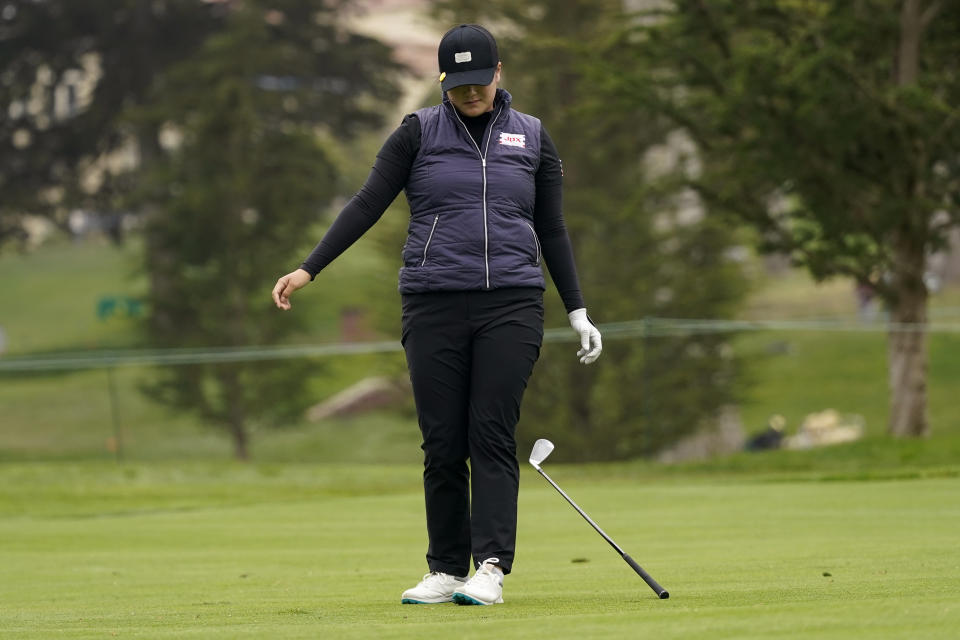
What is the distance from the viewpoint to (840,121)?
53.5 feet

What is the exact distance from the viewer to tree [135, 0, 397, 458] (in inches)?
1129

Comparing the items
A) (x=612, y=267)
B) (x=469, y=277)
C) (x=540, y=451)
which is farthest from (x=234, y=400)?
(x=469, y=277)

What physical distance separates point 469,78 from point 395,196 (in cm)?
47

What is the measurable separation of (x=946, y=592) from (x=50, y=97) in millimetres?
27780

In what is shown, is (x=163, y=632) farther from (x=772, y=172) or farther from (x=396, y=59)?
(x=396, y=59)

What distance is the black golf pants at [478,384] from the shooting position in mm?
5043

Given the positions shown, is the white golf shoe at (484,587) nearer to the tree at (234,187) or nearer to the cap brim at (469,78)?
the cap brim at (469,78)

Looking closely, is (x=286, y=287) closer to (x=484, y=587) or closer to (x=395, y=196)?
(x=395, y=196)

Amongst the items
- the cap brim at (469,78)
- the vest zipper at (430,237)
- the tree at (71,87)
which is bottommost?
the vest zipper at (430,237)

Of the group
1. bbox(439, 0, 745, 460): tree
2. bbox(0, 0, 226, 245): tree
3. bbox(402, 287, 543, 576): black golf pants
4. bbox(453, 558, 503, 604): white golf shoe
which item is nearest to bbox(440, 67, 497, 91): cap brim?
bbox(402, 287, 543, 576): black golf pants

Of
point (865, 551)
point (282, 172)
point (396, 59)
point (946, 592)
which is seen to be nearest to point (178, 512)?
point (865, 551)

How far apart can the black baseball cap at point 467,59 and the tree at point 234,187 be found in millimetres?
23235

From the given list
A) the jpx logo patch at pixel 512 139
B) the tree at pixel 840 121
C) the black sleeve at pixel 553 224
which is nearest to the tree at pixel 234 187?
the tree at pixel 840 121

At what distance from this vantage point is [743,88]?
16.6m
